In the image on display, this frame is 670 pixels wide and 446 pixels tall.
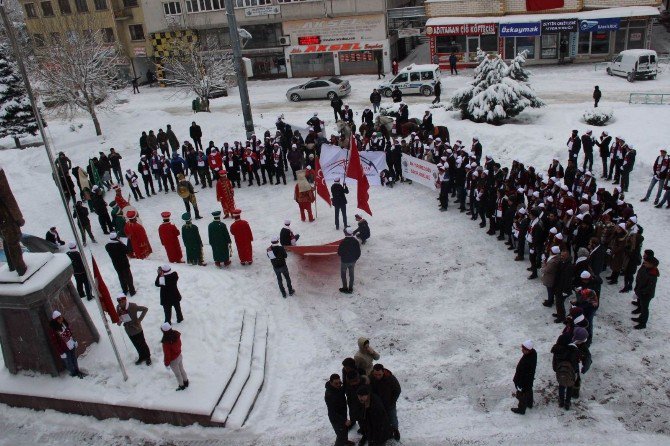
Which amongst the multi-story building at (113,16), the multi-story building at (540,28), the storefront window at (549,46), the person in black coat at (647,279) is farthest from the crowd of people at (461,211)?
the multi-story building at (113,16)

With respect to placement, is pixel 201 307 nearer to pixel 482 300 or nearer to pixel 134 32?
pixel 482 300

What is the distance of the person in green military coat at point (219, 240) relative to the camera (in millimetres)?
14023

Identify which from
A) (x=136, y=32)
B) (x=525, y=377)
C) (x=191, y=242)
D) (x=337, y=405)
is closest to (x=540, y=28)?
(x=191, y=242)

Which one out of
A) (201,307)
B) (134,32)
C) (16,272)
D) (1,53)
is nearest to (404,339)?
(201,307)

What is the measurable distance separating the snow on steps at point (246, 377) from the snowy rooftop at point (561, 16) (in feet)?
99.8

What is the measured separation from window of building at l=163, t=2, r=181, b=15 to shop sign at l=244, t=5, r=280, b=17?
5.30 metres

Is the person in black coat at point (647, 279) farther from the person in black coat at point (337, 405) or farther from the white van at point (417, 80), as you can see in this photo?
the white van at point (417, 80)

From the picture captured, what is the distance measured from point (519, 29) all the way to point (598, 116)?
1636cm

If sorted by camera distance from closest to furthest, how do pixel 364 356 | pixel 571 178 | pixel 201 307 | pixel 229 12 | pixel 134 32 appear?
pixel 364 356, pixel 201 307, pixel 571 178, pixel 229 12, pixel 134 32

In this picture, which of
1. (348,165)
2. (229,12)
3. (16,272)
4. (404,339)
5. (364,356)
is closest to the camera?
(364,356)

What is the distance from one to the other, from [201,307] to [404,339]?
4346 mm

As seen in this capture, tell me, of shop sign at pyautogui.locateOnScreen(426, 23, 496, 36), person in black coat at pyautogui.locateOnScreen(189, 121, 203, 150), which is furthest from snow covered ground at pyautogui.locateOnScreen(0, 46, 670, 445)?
shop sign at pyautogui.locateOnScreen(426, 23, 496, 36)

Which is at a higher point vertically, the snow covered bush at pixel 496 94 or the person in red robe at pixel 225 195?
the snow covered bush at pixel 496 94

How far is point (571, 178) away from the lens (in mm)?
16359
